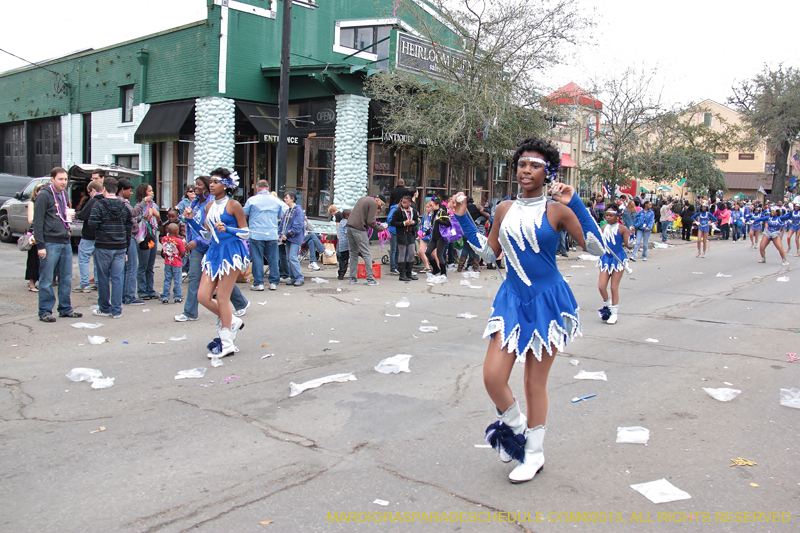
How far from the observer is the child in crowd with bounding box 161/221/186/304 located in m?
9.60

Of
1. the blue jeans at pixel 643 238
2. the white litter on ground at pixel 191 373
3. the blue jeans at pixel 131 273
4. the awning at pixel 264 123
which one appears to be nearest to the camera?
the white litter on ground at pixel 191 373

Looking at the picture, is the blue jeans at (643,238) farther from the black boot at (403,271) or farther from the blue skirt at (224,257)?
the blue skirt at (224,257)

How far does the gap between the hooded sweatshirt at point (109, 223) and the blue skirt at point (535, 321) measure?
6590 mm

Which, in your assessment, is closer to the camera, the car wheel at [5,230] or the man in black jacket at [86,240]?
the man in black jacket at [86,240]

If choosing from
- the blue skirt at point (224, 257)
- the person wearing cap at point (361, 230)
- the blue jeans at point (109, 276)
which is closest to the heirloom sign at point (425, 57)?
the person wearing cap at point (361, 230)

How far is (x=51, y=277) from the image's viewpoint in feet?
27.2

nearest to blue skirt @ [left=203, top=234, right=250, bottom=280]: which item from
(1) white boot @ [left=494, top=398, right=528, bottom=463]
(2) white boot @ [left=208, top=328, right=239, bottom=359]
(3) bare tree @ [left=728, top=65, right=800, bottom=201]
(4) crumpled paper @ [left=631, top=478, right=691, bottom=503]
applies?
(2) white boot @ [left=208, top=328, right=239, bottom=359]

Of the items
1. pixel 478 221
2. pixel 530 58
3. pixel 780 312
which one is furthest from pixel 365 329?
pixel 530 58

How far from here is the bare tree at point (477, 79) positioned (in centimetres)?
1520

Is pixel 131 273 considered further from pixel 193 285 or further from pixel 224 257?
pixel 224 257

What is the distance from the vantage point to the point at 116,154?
75.0ft

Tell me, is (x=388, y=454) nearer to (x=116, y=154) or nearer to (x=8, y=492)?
(x=8, y=492)

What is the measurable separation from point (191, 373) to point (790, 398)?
5473 millimetres

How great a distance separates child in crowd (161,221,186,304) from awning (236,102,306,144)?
8.56 m
